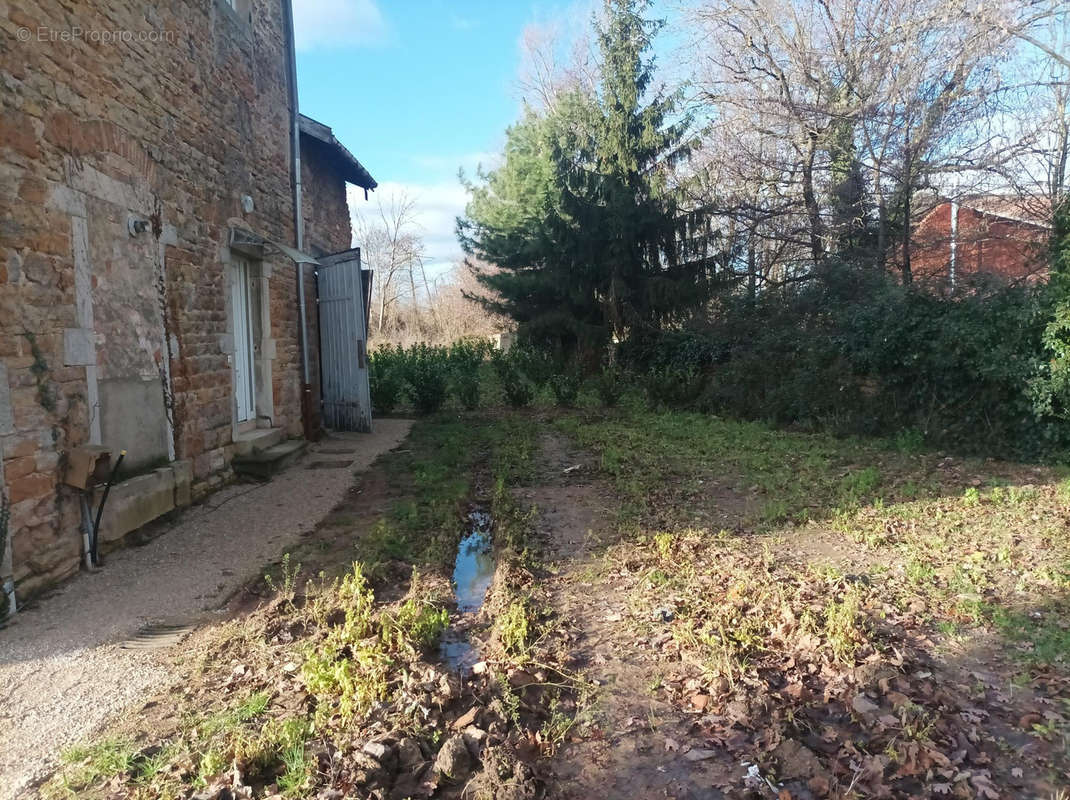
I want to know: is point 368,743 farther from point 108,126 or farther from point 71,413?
point 108,126

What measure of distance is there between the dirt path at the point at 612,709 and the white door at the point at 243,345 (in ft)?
14.6

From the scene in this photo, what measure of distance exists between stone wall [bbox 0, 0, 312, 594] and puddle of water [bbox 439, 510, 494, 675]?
2.57m

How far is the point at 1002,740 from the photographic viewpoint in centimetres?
276

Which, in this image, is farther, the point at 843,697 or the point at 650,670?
the point at 650,670

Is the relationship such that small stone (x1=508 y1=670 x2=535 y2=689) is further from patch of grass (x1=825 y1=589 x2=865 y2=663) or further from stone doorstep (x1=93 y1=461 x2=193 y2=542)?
stone doorstep (x1=93 y1=461 x2=193 y2=542)

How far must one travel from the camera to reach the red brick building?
10.2 meters

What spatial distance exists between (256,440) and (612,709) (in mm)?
5828

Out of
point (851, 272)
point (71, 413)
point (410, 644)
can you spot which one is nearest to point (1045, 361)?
point (851, 272)

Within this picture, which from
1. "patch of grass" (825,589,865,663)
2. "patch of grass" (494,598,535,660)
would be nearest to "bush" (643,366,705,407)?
"patch of grass" (825,589,865,663)

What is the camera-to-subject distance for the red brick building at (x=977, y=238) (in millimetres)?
10227

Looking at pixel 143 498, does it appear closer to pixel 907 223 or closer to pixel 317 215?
pixel 317 215

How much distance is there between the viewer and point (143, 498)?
A: 5.20m

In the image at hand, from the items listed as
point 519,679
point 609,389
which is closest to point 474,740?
point 519,679

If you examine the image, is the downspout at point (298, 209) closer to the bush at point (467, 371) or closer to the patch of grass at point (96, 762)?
the bush at point (467, 371)
